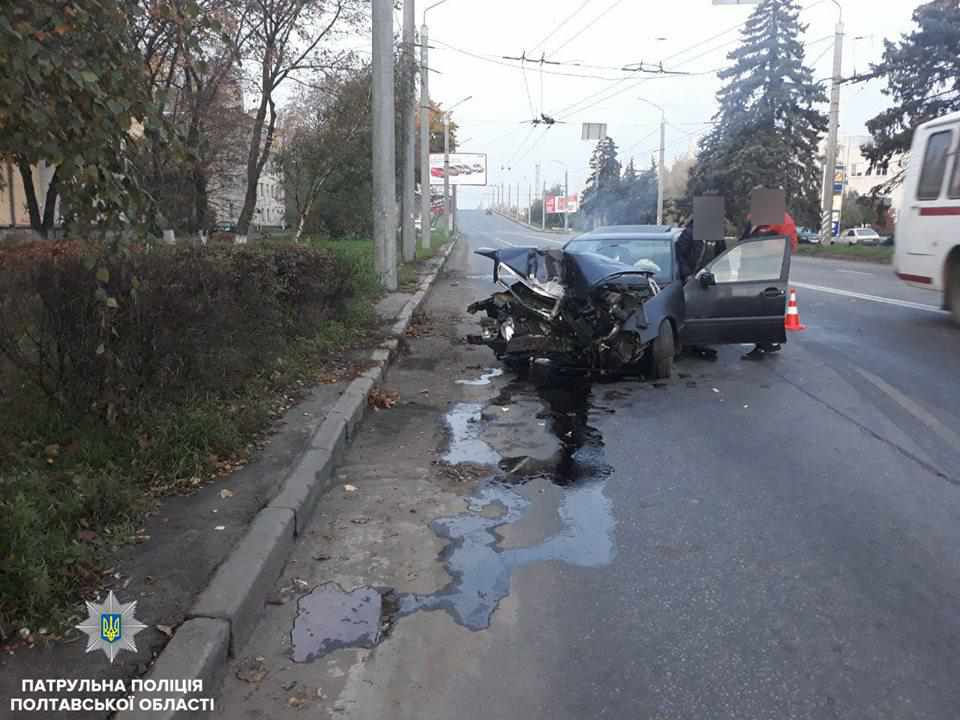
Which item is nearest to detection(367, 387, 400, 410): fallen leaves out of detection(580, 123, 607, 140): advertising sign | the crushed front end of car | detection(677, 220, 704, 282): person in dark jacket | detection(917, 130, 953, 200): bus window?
the crushed front end of car

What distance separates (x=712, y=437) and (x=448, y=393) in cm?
283

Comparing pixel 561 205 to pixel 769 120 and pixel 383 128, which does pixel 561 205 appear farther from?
pixel 383 128

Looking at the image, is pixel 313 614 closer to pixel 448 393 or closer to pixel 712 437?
pixel 712 437

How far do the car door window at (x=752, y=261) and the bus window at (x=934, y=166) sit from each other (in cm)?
373

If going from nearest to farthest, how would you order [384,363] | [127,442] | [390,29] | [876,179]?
1. [127,442]
2. [384,363]
3. [390,29]
4. [876,179]

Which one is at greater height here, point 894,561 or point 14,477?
point 14,477

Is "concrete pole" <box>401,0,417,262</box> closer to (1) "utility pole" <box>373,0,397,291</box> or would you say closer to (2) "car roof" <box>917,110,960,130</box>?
(1) "utility pole" <box>373,0,397,291</box>

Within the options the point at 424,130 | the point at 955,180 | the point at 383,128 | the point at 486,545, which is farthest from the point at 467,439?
the point at 424,130

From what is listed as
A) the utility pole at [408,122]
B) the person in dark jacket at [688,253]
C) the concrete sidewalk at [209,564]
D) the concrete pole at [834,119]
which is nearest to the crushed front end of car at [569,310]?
the person in dark jacket at [688,253]

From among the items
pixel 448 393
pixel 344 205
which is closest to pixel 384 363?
pixel 448 393

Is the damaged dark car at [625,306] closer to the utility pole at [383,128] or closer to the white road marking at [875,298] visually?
the white road marking at [875,298]

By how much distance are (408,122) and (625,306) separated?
696 inches

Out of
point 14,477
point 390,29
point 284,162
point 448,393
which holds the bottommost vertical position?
point 448,393

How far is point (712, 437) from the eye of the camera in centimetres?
666
